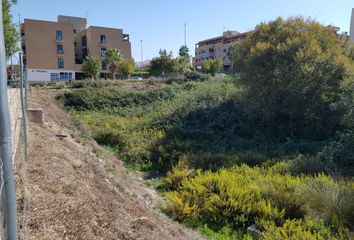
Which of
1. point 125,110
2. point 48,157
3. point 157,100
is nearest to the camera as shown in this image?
point 48,157

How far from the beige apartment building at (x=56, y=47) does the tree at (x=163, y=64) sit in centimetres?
1432

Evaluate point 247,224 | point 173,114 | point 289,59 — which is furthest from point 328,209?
point 173,114

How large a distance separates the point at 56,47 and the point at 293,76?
170ft

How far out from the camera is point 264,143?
16609 millimetres

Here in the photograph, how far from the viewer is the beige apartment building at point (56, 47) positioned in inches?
2272

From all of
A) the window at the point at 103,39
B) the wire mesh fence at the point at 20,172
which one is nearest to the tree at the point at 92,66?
the window at the point at 103,39

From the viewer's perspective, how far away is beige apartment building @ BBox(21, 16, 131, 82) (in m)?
57.7

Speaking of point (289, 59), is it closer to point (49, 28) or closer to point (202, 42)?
point (49, 28)

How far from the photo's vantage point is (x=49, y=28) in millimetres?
59688

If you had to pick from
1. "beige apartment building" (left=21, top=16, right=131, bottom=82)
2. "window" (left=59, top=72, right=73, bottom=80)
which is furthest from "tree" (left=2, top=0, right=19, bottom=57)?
"window" (left=59, top=72, right=73, bottom=80)

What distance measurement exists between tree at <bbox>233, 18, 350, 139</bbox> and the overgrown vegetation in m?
0.05

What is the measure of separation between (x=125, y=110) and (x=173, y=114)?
7361 mm

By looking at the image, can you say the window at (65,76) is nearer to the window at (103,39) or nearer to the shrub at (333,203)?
the window at (103,39)

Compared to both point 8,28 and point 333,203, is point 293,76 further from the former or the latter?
point 8,28
